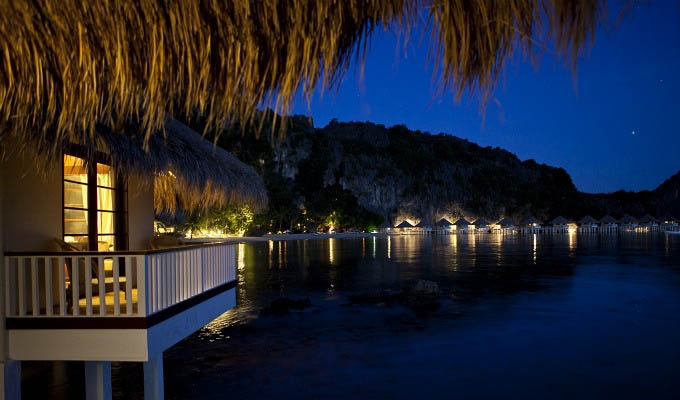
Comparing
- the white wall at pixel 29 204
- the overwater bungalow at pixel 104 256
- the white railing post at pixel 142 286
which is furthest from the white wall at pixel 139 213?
the white railing post at pixel 142 286

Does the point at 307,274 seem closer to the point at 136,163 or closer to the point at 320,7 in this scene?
the point at 136,163

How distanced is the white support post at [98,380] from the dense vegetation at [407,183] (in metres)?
47.9

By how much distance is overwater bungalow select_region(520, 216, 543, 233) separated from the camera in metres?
72.9

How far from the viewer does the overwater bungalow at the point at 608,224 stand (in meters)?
76.6

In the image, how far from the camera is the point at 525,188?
90.8m

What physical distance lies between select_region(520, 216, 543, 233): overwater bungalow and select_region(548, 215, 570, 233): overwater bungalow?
1761 millimetres

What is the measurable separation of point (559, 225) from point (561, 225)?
0.31m

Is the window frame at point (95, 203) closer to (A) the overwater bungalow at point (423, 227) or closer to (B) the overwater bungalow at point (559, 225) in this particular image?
(A) the overwater bungalow at point (423, 227)

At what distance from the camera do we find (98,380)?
531 cm

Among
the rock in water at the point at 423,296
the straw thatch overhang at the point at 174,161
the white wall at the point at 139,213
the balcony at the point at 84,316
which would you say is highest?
the straw thatch overhang at the point at 174,161

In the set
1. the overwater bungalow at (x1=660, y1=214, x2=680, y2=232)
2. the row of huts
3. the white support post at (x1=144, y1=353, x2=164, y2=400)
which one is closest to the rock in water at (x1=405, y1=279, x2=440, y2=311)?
the white support post at (x1=144, y1=353, x2=164, y2=400)

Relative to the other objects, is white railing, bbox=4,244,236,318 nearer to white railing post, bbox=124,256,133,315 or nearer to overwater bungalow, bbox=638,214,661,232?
white railing post, bbox=124,256,133,315

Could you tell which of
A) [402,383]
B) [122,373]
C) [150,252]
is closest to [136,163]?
[150,252]

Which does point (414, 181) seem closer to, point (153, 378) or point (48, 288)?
point (153, 378)
